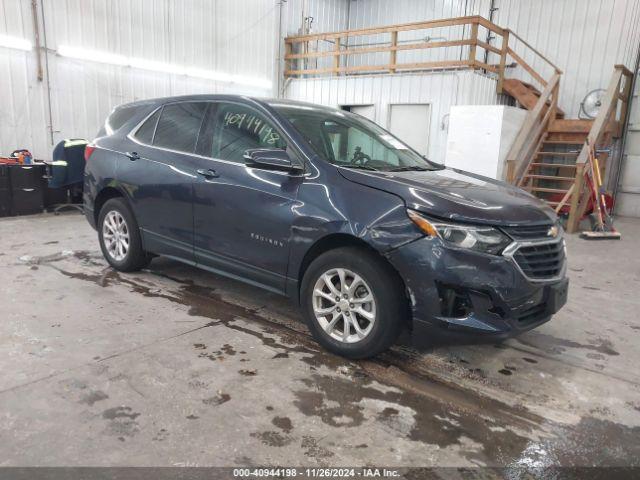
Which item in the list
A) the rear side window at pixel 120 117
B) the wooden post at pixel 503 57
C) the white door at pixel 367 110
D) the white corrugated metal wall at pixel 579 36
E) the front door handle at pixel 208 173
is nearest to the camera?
the front door handle at pixel 208 173

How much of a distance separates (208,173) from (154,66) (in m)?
7.83

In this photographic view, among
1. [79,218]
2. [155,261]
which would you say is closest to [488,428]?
[155,261]

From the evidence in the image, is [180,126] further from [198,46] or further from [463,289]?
[198,46]

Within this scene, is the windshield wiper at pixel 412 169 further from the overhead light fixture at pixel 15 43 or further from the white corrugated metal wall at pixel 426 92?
the overhead light fixture at pixel 15 43

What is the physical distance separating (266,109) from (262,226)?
2.80ft

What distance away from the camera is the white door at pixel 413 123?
10406 millimetres

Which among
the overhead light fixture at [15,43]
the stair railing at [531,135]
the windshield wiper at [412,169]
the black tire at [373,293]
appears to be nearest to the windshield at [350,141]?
the windshield wiper at [412,169]

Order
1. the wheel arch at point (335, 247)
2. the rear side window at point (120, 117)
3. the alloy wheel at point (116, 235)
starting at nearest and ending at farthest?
the wheel arch at point (335, 247) < the alloy wheel at point (116, 235) < the rear side window at point (120, 117)

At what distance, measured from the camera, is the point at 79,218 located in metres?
7.64

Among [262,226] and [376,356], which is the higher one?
[262,226]

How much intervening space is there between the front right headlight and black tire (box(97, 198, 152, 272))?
2.74 meters

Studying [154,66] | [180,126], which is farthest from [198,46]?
[180,126]

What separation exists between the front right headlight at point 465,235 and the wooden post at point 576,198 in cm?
622

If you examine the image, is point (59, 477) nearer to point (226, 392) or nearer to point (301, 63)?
point (226, 392)
